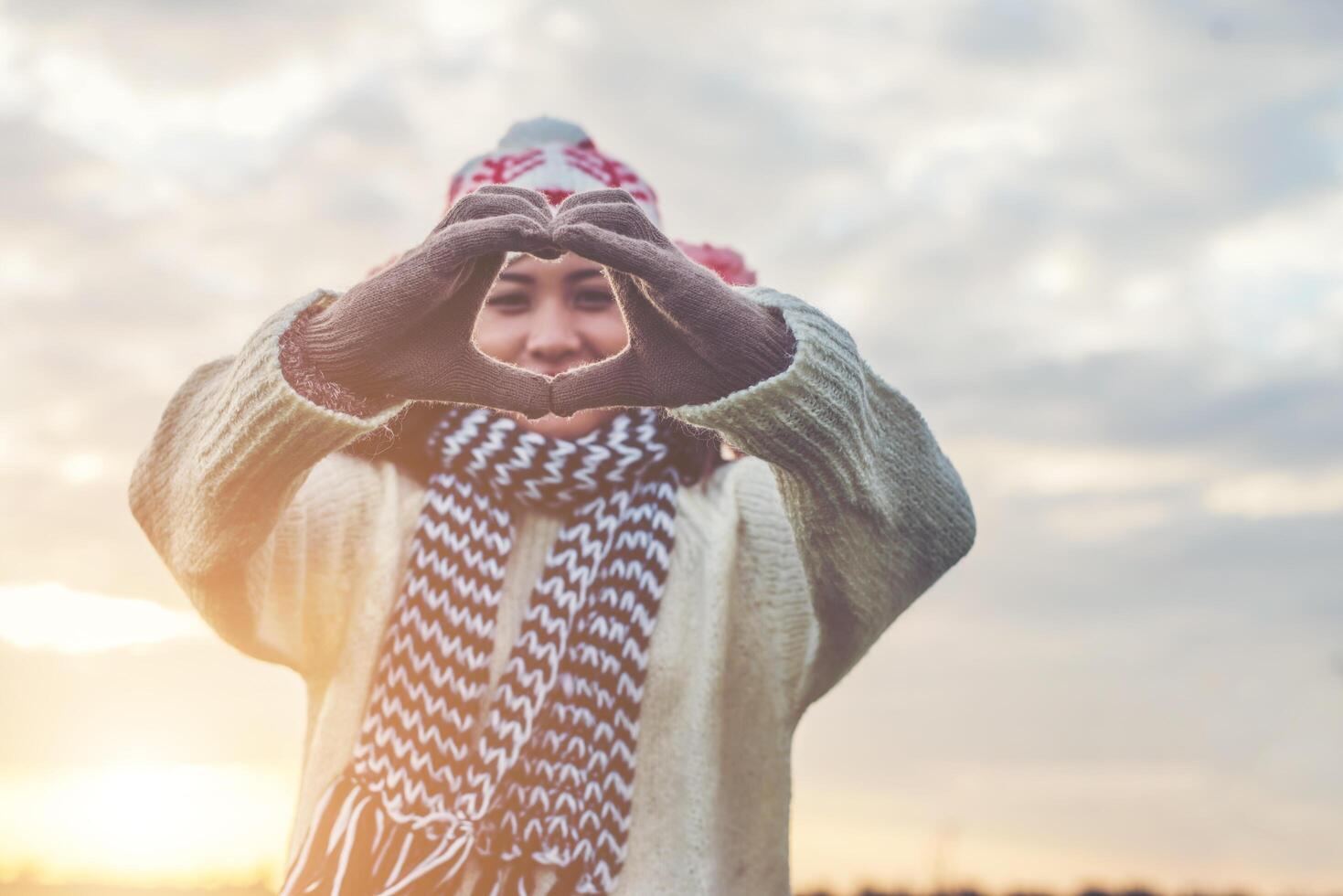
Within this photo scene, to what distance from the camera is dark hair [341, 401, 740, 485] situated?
2570mm

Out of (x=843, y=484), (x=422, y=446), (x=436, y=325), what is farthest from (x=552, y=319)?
(x=843, y=484)

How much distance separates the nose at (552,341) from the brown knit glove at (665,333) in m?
0.59

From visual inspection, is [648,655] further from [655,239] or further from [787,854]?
[655,239]

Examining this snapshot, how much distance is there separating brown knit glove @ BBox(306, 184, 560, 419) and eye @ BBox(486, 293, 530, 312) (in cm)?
64

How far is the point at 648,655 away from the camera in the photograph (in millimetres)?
2412

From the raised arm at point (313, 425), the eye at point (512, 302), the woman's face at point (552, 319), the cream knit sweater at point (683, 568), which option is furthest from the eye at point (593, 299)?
the raised arm at point (313, 425)

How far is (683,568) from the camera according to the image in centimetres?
249

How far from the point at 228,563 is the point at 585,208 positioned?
938mm

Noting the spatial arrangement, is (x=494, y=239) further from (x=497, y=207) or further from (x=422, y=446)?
(x=422, y=446)

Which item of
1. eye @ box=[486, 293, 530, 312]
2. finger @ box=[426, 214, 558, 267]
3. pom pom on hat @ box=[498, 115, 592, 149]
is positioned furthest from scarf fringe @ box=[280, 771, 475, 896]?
pom pom on hat @ box=[498, 115, 592, 149]

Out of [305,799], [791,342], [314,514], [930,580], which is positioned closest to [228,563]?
[314,514]

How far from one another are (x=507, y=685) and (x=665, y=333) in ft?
2.74

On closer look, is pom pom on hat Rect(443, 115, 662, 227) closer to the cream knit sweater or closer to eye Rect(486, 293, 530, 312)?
eye Rect(486, 293, 530, 312)

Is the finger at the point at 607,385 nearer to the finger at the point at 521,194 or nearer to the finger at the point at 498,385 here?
→ the finger at the point at 498,385
